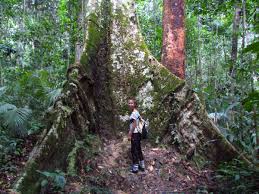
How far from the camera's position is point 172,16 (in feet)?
25.3

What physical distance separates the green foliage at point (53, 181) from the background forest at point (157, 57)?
25.5 inches

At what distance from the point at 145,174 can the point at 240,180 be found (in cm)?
167

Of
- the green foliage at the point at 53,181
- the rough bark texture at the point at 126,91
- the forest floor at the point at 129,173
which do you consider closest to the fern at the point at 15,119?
the forest floor at the point at 129,173

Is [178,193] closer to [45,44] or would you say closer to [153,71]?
[153,71]

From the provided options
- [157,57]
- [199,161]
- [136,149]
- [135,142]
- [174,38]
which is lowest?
[199,161]

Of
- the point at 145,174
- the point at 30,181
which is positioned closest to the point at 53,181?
the point at 30,181

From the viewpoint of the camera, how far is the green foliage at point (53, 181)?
482 cm

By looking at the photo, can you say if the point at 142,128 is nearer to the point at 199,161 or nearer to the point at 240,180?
the point at 199,161

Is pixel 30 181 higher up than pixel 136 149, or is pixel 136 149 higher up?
pixel 136 149

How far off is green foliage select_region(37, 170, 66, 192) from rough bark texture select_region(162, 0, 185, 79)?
11.6 ft

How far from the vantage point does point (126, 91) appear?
722cm

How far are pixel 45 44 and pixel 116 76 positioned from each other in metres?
5.06

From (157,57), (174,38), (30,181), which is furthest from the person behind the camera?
(157,57)

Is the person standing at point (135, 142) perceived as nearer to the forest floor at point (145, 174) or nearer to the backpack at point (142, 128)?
the backpack at point (142, 128)
